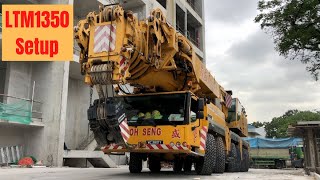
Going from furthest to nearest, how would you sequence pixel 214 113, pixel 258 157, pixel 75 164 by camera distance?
pixel 258 157
pixel 75 164
pixel 214 113

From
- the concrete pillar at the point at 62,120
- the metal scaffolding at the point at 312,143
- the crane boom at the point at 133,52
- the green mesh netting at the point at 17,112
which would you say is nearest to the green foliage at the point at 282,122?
the metal scaffolding at the point at 312,143

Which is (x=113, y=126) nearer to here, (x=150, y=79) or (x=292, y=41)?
(x=150, y=79)

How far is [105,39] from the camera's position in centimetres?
798

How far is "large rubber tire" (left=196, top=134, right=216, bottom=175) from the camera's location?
35.1 feet

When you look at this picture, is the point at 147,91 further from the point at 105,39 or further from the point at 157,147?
the point at 105,39

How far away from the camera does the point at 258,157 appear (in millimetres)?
34719

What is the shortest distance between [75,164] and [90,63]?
12685mm

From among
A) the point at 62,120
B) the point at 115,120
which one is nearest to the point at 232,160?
the point at 62,120

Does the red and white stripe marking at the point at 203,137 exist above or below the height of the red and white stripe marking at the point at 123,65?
below

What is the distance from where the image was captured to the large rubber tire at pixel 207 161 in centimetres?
1070

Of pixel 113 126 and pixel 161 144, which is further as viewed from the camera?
pixel 161 144

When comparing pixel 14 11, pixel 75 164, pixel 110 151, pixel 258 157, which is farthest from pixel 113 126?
pixel 258 157

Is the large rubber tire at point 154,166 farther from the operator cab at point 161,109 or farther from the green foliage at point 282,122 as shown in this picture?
the green foliage at point 282,122

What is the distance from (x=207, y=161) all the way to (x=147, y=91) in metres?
2.68
